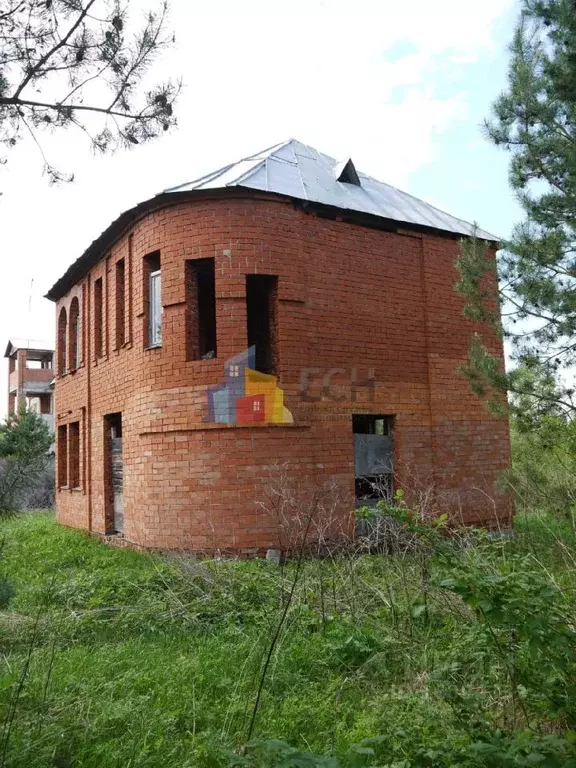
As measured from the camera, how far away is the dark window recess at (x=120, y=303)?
36.7 ft

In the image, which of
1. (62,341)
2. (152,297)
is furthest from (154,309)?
(62,341)

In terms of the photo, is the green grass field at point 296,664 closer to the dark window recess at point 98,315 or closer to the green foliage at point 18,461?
the green foliage at point 18,461

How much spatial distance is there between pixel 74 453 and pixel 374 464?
7841mm

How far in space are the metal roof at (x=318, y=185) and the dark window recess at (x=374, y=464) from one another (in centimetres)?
329

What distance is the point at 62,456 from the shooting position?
15.5 meters

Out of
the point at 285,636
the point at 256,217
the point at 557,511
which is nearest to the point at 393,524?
the point at 557,511

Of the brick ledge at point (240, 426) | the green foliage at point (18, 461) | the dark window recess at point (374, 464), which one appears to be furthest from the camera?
the dark window recess at point (374, 464)

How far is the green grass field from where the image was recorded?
3201mm

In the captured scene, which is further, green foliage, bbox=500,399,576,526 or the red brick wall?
the red brick wall

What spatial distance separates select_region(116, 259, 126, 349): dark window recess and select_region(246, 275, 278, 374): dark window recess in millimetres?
2181

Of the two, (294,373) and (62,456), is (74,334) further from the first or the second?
(294,373)

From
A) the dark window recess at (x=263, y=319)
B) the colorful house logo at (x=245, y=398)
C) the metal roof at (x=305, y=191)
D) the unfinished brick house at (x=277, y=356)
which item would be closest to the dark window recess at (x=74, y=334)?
the metal roof at (x=305, y=191)

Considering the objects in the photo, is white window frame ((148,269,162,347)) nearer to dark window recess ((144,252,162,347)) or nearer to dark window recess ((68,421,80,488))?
dark window recess ((144,252,162,347))

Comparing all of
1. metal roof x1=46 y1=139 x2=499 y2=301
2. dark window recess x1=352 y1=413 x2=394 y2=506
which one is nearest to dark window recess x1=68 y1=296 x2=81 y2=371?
metal roof x1=46 y1=139 x2=499 y2=301
